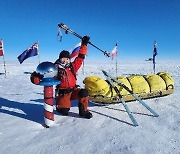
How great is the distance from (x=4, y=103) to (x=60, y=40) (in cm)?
273

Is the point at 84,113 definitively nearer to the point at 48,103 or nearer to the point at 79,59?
the point at 48,103

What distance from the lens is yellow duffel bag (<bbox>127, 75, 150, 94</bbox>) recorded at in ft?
23.0

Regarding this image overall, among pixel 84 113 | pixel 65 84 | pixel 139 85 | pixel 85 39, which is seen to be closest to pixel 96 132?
pixel 84 113

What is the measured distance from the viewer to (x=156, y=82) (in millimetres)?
7359

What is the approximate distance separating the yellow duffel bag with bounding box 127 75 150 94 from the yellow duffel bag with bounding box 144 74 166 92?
0.16m

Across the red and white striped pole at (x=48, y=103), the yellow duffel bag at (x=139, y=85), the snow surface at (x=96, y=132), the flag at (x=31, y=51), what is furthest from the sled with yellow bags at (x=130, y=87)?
the flag at (x=31, y=51)

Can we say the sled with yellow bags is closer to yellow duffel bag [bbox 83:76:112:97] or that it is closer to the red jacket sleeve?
yellow duffel bag [bbox 83:76:112:97]

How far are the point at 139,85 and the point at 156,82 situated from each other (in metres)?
0.61

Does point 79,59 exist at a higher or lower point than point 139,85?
higher

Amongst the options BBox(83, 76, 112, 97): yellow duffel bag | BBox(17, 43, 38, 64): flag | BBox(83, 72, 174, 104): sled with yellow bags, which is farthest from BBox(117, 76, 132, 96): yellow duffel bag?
BBox(17, 43, 38, 64): flag

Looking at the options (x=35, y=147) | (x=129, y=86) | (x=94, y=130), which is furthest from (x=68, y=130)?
(x=129, y=86)

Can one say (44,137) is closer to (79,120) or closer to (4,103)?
(79,120)

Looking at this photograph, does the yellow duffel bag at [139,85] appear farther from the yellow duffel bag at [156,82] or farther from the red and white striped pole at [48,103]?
the red and white striped pole at [48,103]

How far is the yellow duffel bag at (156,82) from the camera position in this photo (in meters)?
7.28
